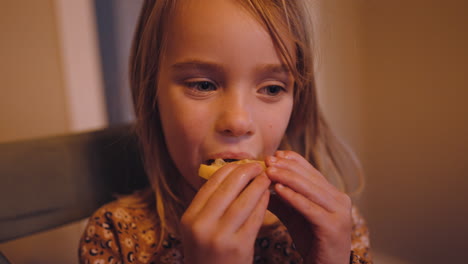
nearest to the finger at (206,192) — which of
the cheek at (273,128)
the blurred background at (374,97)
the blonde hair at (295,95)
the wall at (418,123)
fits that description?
the cheek at (273,128)

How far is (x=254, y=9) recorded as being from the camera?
1.89ft

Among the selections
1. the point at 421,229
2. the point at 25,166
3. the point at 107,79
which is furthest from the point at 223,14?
the point at 421,229

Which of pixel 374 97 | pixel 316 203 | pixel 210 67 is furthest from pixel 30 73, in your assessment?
pixel 374 97

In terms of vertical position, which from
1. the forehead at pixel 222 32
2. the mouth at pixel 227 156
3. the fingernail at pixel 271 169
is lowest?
the fingernail at pixel 271 169

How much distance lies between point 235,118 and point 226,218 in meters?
0.18

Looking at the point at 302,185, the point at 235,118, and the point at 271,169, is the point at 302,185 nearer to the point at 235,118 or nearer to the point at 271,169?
the point at 271,169

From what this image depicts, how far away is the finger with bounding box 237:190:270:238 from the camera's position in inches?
17.9

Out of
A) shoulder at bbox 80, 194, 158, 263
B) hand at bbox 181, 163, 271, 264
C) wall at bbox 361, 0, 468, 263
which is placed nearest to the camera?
hand at bbox 181, 163, 271, 264

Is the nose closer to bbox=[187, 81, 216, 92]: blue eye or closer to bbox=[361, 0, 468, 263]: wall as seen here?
bbox=[187, 81, 216, 92]: blue eye

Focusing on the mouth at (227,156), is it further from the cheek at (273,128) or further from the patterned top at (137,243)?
the patterned top at (137,243)

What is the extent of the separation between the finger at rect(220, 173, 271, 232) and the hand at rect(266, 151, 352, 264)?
0.03 meters

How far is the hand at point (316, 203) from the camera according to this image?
50 cm

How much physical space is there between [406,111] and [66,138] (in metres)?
1.06

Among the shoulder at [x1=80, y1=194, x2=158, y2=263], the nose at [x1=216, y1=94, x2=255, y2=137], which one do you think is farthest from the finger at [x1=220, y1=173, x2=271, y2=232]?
the shoulder at [x1=80, y1=194, x2=158, y2=263]
